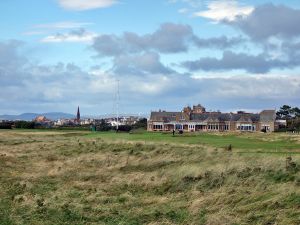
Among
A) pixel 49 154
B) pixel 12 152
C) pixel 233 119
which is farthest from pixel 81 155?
pixel 233 119

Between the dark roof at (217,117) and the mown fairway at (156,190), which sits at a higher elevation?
the dark roof at (217,117)

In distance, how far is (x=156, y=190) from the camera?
2244 centimetres

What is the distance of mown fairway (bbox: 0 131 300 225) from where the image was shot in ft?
52.9

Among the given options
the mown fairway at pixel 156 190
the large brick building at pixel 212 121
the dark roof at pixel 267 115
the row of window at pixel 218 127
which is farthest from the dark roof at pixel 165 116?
the mown fairway at pixel 156 190

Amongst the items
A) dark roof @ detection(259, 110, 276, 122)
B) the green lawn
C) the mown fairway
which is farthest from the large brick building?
the mown fairway

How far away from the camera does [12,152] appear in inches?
1756

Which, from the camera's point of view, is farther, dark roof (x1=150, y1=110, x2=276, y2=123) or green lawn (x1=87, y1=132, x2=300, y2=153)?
dark roof (x1=150, y1=110, x2=276, y2=123)

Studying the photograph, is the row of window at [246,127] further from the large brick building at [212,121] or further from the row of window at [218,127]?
the row of window at [218,127]

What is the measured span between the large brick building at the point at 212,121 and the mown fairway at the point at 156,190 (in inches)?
3802

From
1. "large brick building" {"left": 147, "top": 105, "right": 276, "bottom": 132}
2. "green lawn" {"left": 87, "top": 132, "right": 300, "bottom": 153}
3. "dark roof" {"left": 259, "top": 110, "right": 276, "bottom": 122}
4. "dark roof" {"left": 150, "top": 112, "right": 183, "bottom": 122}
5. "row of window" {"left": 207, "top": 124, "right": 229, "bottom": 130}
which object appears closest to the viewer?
"green lawn" {"left": 87, "top": 132, "right": 300, "bottom": 153}

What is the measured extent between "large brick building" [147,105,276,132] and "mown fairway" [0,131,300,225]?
96576 mm

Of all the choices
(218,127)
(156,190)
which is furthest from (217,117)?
(156,190)

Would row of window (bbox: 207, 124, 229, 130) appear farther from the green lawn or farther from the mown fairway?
the mown fairway

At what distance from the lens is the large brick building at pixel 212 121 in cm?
13075
